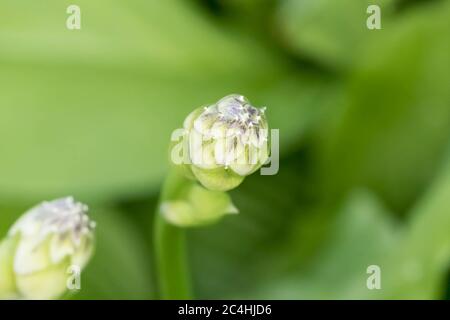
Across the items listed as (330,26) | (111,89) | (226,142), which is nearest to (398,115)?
(330,26)

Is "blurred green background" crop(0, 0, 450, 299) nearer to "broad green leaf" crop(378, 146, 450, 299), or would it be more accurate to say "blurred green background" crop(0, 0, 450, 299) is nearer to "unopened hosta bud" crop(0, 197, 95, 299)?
"broad green leaf" crop(378, 146, 450, 299)

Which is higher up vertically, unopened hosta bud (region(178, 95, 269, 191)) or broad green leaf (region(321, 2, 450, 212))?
broad green leaf (region(321, 2, 450, 212))

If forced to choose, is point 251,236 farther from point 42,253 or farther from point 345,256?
point 42,253

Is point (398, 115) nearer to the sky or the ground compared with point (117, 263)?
nearer to the sky

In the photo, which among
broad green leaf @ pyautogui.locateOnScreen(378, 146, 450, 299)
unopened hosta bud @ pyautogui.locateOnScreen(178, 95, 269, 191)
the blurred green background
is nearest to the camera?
unopened hosta bud @ pyautogui.locateOnScreen(178, 95, 269, 191)

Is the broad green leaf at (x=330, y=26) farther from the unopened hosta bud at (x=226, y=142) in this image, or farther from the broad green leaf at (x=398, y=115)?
the unopened hosta bud at (x=226, y=142)

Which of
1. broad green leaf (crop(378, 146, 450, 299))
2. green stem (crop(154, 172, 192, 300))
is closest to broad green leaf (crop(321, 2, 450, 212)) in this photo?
broad green leaf (crop(378, 146, 450, 299))

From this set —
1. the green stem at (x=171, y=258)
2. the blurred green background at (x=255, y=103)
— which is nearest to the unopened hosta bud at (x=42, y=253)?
the green stem at (x=171, y=258)
